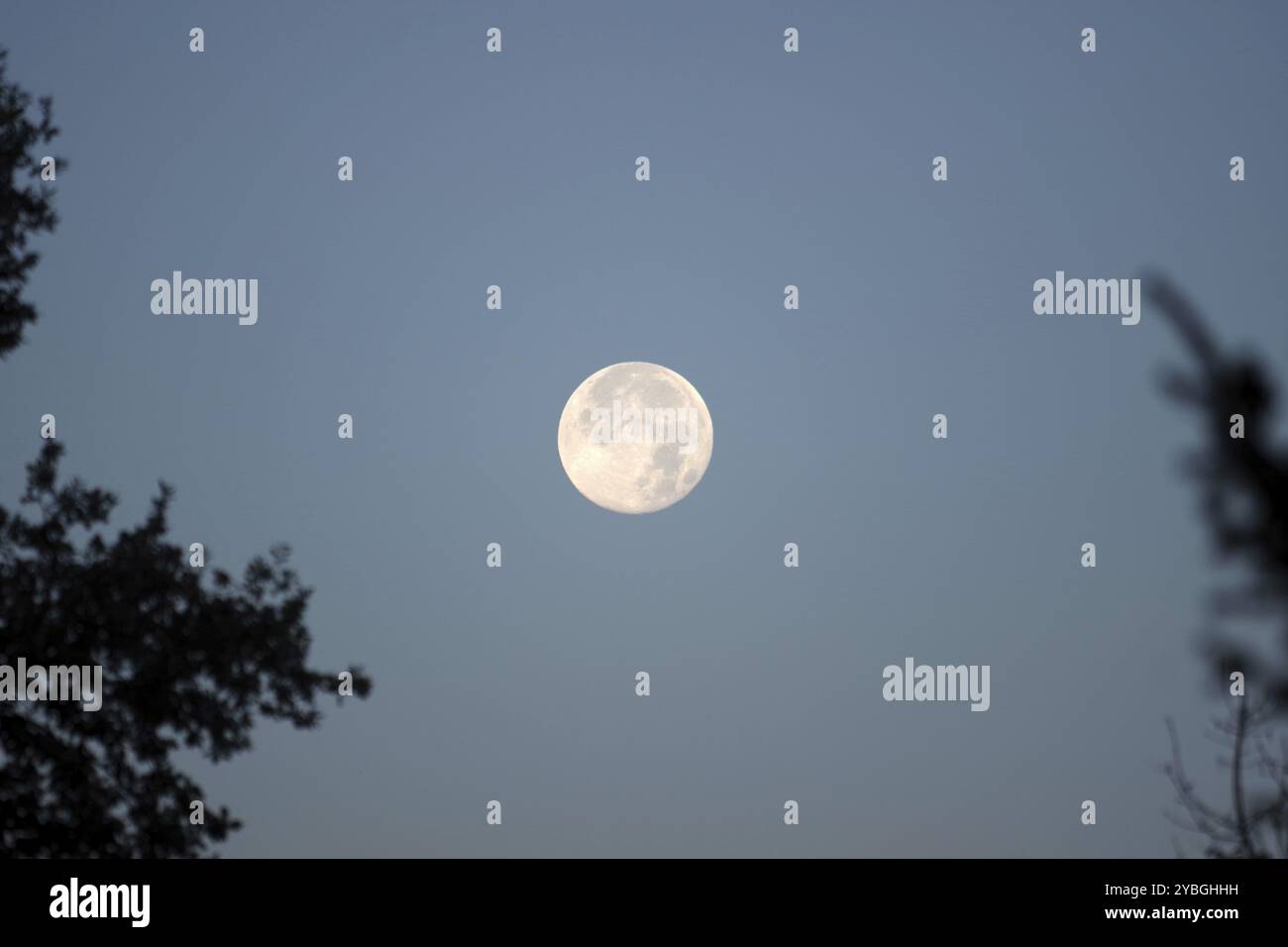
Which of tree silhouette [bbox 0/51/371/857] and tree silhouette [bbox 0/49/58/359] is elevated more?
tree silhouette [bbox 0/49/58/359]

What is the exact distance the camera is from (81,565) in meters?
16.7

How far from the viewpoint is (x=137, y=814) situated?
16.5 m

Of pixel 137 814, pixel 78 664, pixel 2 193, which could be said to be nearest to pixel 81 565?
pixel 78 664

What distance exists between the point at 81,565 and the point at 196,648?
1.82 metres

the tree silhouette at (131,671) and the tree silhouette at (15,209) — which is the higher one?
the tree silhouette at (15,209)

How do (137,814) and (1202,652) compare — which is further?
(137,814)
